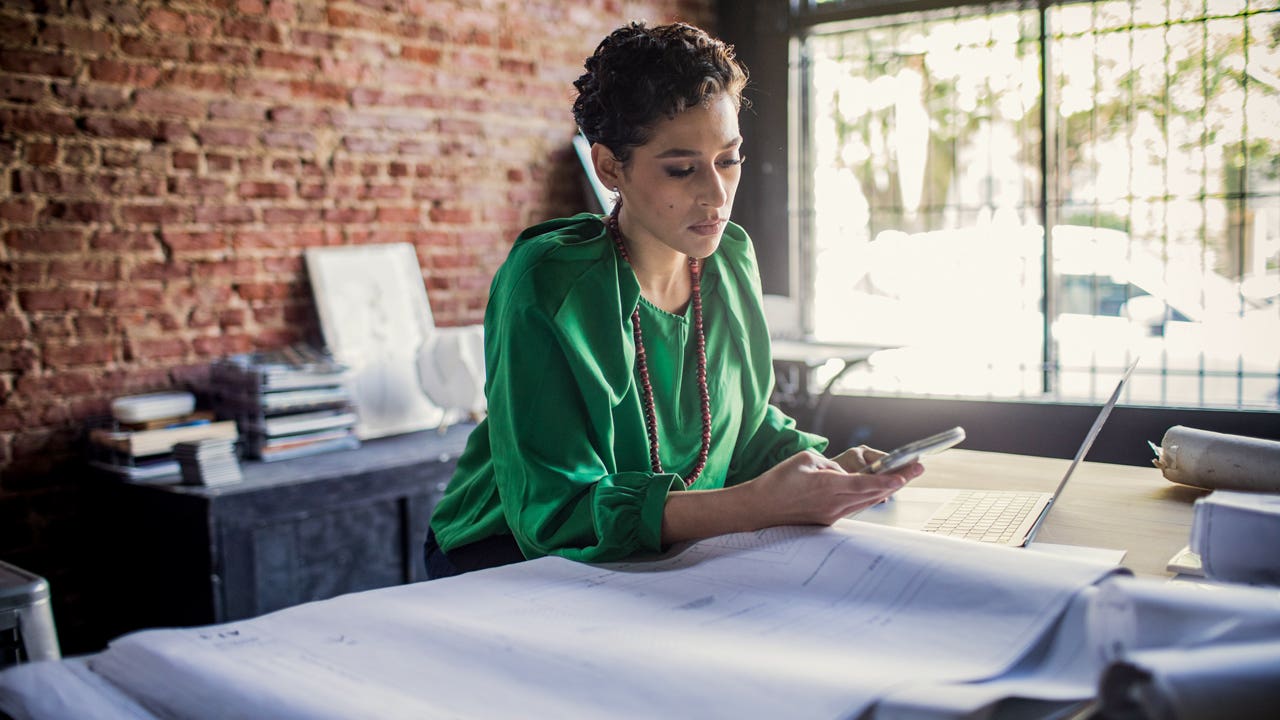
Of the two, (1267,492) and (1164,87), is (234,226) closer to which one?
(1267,492)

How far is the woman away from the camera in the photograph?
1.10 metres

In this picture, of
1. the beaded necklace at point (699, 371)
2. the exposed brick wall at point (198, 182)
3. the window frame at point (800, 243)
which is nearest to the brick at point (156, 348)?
the exposed brick wall at point (198, 182)

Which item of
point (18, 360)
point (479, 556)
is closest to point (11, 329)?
point (18, 360)

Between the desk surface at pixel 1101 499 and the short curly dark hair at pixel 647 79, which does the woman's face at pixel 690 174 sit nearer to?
the short curly dark hair at pixel 647 79

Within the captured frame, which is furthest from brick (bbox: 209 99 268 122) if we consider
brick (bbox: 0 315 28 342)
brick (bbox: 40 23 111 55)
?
brick (bbox: 0 315 28 342)

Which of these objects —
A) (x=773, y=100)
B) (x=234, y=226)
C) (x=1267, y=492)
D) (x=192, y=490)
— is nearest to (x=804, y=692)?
(x=1267, y=492)

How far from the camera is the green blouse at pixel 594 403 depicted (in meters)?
1.15

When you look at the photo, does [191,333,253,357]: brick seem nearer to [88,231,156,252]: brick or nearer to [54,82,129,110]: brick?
[88,231,156,252]: brick

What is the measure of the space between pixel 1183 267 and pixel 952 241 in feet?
2.86

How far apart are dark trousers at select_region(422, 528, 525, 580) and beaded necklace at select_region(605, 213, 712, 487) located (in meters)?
0.22

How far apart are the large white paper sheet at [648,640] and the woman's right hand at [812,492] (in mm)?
54

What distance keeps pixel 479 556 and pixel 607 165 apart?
548 mm

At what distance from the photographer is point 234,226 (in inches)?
119

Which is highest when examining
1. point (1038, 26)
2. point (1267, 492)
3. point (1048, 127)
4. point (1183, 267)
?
point (1038, 26)
